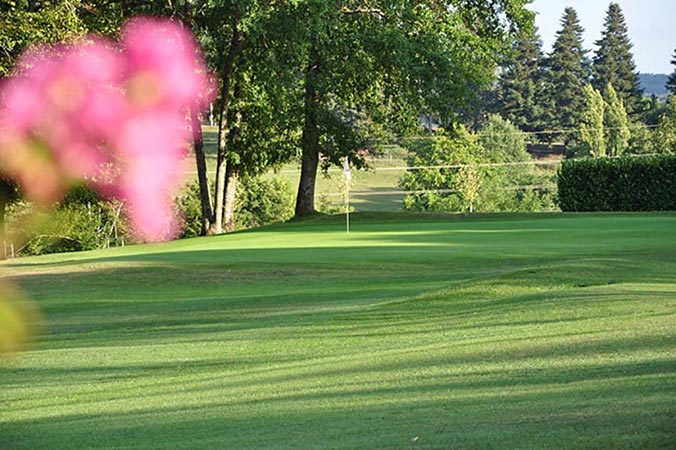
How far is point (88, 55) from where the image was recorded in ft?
126

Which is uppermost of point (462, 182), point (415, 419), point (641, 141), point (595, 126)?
point (595, 126)

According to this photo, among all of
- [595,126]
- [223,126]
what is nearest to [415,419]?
[223,126]

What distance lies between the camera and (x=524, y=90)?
153500 mm

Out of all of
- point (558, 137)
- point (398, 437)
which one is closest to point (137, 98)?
point (398, 437)

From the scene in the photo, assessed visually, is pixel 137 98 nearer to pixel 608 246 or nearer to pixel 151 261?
pixel 151 261

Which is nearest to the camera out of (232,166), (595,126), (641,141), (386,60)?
(386,60)

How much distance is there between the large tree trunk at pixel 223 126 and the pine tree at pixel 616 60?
364ft

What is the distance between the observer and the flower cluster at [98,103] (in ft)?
127

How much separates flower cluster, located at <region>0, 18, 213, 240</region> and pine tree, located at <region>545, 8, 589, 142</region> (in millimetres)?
102443

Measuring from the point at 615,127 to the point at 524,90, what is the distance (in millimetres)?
26575

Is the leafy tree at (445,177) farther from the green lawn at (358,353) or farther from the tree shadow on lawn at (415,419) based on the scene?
the tree shadow on lawn at (415,419)

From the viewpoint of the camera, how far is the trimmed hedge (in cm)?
5112

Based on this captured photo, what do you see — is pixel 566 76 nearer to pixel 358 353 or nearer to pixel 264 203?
pixel 264 203

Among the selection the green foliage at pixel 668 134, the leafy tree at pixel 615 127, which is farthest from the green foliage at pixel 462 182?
the green foliage at pixel 668 134
